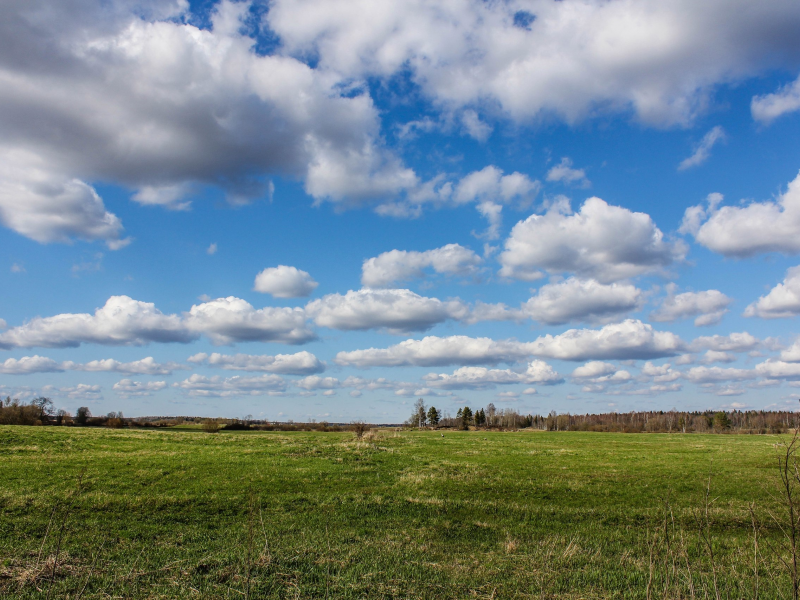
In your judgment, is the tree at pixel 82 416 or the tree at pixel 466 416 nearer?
the tree at pixel 82 416

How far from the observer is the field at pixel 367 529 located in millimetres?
8719

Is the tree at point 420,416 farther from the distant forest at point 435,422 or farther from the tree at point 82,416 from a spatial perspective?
the tree at point 82,416

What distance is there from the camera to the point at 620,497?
2083 cm

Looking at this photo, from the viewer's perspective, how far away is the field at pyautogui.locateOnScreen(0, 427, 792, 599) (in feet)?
28.6

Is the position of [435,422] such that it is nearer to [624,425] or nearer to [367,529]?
[624,425]

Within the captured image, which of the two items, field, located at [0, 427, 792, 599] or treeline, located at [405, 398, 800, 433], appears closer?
field, located at [0, 427, 792, 599]

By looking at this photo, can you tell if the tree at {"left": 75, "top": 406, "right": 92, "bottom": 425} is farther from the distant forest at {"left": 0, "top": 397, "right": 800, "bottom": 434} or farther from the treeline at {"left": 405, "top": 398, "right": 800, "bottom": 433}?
the treeline at {"left": 405, "top": 398, "right": 800, "bottom": 433}

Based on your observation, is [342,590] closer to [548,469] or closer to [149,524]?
[149,524]

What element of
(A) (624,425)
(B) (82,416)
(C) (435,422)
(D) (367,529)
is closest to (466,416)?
(C) (435,422)

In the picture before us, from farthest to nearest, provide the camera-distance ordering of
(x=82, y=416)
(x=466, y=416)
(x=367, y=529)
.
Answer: (x=466, y=416) → (x=82, y=416) → (x=367, y=529)

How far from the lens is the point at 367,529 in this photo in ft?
46.3

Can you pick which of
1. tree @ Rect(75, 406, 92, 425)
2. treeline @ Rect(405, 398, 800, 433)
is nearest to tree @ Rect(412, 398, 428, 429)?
treeline @ Rect(405, 398, 800, 433)

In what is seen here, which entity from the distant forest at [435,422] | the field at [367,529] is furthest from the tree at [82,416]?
the field at [367,529]

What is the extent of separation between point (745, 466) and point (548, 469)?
602 inches
